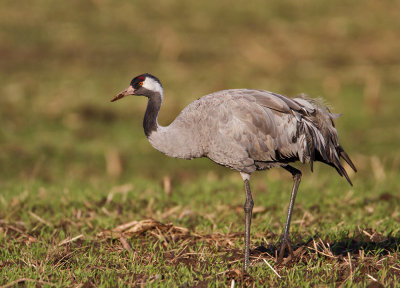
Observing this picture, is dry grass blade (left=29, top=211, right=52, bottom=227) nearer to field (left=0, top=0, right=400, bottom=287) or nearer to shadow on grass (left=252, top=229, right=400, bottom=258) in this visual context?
field (left=0, top=0, right=400, bottom=287)

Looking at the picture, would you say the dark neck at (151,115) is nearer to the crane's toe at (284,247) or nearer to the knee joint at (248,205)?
the knee joint at (248,205)

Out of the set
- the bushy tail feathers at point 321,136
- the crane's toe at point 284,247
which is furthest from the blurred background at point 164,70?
the crane's toe at point 284,247

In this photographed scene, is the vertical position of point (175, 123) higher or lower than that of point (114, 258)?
higher

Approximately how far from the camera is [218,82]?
13.7 metres

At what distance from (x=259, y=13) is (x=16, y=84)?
27.9 ft

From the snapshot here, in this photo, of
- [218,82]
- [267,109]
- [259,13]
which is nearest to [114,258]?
[267,109]

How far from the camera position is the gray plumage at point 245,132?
17.7 feet

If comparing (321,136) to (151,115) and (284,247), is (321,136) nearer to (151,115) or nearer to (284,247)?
(284,247)

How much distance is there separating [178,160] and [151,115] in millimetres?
5329

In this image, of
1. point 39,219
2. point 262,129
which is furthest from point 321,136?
point 39,219

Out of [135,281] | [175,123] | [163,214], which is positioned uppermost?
[175,123]

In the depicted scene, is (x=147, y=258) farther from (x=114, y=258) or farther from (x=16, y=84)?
(x=16, y=84)

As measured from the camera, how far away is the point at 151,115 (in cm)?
561

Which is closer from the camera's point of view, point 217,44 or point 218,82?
point 218,82
